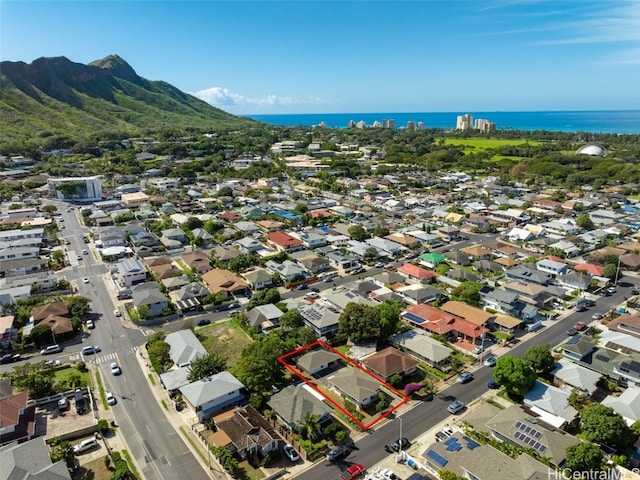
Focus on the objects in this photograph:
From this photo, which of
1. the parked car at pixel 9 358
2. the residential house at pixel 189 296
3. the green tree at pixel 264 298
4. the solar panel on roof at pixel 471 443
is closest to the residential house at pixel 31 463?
the parked car at pixel 9 358

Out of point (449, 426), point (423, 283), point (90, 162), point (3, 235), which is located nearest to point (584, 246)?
point (423, 283)

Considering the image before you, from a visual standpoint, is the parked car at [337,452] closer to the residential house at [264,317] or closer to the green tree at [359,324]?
the green tree at [359,324]

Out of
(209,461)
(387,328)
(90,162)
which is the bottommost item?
(209,461)

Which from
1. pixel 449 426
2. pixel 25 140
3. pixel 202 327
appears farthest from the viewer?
pixel 25 140

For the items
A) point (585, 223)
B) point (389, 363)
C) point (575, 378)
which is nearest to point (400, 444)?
point (389, 363)

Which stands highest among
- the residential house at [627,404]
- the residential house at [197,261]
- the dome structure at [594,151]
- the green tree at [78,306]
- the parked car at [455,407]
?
the dome structure at [594,151]

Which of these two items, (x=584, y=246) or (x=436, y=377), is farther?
(x=584, y=246)

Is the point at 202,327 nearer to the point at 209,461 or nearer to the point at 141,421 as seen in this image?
the point at 141,421
